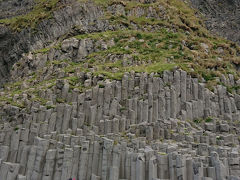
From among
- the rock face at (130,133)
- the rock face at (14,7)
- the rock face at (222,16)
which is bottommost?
the rock face at (130,133)

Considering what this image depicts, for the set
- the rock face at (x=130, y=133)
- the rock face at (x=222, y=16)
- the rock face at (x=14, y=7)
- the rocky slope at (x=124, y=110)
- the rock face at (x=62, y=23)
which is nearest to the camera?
the rock face at (x=130, y=133)

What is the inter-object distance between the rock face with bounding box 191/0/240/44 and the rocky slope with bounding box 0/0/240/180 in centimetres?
1006

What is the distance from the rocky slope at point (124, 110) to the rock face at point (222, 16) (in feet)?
33.0

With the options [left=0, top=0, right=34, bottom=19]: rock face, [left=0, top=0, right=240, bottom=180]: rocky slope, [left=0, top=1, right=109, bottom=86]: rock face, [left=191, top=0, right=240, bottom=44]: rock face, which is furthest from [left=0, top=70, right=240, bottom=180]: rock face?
[left=0, top=0, right=34, bottom=19]: rock face

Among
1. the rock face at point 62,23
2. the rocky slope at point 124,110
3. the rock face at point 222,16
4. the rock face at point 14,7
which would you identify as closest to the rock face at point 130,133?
the rocky slope at point 124,110

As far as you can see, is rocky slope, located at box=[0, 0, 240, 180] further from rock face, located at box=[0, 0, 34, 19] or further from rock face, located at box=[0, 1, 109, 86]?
rock face, located at box=[0, 0, 34, 19]

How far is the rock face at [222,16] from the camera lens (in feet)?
122

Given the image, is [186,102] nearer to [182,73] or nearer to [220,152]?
[182,73]

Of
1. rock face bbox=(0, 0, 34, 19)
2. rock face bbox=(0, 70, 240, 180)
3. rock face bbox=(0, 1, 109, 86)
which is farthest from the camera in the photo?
rock face bbox=(0, 0, 34, 19)

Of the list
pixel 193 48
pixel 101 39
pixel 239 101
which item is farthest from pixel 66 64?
pixel 239 101

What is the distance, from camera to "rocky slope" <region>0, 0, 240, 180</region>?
10828 mm

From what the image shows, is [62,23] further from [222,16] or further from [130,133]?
[222,16]

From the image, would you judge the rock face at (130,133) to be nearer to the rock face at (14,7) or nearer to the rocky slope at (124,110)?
the rocky slope at (124,110)

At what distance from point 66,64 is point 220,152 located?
15.7m
